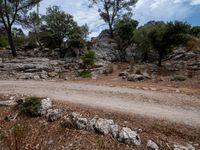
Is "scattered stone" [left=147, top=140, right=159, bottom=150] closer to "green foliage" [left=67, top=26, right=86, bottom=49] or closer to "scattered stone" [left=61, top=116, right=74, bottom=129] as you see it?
"scattered stone" [left=61, top=116, right=74, bottom=129]

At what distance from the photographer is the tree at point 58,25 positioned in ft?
101

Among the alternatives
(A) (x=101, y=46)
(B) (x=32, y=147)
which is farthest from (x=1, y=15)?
(B) (x=32, y=147)

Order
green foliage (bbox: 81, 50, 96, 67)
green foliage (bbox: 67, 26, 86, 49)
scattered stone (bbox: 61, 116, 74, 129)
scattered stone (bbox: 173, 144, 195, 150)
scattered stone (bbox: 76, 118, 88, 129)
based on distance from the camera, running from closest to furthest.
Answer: scattered stone (bbox: 173, 144, 195, 150) < scattered stone (bbox: 76, 118, 88, 129) < scattered stone (bbox: 61, 116, 74, 129) < green foliage (bbox: 81, 50, 96, 67) < green foliage (bbox: 67, 26, 86, 49)

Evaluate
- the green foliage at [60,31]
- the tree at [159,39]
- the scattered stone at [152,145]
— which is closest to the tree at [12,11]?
the green foliage at [60,31]

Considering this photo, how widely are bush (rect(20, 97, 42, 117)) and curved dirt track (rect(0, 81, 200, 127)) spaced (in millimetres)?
1674

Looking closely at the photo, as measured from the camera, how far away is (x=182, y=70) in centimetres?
2350

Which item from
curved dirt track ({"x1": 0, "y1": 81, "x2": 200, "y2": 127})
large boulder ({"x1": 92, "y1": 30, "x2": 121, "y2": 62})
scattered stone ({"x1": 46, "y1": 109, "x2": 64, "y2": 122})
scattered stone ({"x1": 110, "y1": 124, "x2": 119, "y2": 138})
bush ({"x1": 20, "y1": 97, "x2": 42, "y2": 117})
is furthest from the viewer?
large boulder ({"x1": 92, "y1": 30, "x2": 121, "y2": 62})

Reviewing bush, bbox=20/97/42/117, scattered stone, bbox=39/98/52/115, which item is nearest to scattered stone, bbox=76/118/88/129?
scattered stone, bbox=39/98/52/115

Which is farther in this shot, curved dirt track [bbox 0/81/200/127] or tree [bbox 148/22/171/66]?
tree [bbox 148/22/171/66]

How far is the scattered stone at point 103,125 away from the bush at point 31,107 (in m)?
2.90

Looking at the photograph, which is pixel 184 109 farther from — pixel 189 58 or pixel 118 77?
pixel 189 58

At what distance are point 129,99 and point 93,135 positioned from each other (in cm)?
413

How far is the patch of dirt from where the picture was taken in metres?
8.55

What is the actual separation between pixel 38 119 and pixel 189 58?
69.4ft
